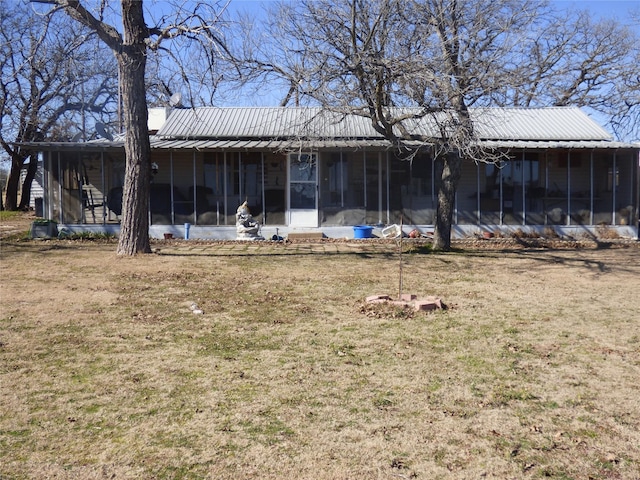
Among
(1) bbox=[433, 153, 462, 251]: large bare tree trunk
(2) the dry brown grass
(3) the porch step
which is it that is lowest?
(2) the dry brown grass

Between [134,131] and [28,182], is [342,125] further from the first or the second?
[28,182]

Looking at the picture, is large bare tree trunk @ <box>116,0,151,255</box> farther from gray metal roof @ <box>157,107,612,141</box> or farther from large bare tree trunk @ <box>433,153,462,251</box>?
large bare tree trunk @ <box>433,153,462,251</box>

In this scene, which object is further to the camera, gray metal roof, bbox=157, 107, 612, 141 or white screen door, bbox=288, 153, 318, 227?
gray metal roof, bbox=157, 107, 612, 141

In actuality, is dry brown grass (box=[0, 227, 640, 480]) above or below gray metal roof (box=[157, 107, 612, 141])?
below

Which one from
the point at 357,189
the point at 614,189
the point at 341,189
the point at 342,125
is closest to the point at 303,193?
the point at 341,189

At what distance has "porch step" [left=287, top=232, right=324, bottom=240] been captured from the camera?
17.4 metres

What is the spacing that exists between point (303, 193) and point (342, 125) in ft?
9.68

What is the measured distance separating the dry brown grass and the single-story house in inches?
329

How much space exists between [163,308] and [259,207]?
10324 mm

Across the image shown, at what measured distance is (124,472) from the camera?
10.9 ft

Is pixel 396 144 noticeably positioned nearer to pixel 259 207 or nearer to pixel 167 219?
pixel 259 207

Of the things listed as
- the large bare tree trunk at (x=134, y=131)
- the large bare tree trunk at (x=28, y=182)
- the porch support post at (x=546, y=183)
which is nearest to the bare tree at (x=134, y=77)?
the large bare tree trunk at (x=134, y=131)

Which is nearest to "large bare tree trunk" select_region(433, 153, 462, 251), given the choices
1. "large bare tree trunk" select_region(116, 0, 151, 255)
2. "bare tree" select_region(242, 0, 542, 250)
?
"bare tree" select_region(242, 0, 542, 250)

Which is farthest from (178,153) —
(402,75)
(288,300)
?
(288,300)
